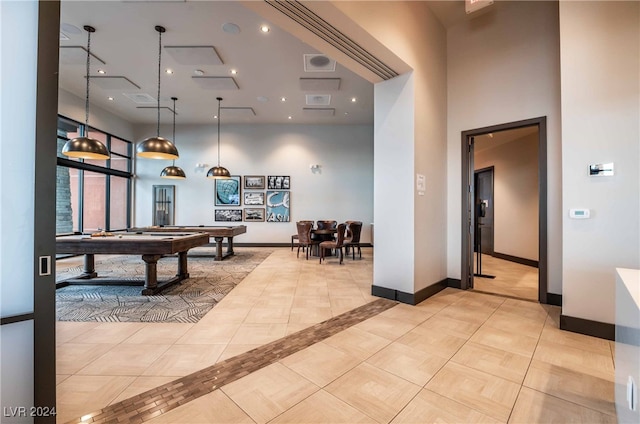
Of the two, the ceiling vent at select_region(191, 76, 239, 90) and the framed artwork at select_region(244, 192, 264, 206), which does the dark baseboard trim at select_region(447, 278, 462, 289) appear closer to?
the ceiling vent at select_region(191, 76, 239, 90)

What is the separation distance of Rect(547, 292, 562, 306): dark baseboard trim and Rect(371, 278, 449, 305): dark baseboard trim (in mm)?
1339

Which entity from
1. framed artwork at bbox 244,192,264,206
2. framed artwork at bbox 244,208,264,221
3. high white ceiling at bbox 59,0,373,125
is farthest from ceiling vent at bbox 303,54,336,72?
framed artwork at bbox 244,208,264,221

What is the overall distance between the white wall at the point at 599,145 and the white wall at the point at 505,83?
0.82 m

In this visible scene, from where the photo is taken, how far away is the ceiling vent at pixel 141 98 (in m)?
7.00

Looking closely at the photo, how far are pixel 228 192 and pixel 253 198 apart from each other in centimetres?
92

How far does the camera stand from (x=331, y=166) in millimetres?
9453

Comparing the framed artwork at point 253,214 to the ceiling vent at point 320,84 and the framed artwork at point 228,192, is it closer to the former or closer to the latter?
the framed artwork at point 228,192

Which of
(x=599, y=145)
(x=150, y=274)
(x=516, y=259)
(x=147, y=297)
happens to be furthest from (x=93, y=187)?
(x=516, y=259)

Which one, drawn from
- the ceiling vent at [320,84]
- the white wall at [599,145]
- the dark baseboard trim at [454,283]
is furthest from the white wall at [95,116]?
the white wall at [599,145]

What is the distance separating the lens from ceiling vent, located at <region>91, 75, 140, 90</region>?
6023 millimetres

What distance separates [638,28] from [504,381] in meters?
3.50

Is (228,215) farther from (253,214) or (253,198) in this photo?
(253,198)

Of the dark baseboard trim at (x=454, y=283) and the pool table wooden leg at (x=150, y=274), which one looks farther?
the dark baseboard trim at (x=454, y=283)

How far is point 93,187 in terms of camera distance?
8086 mm
